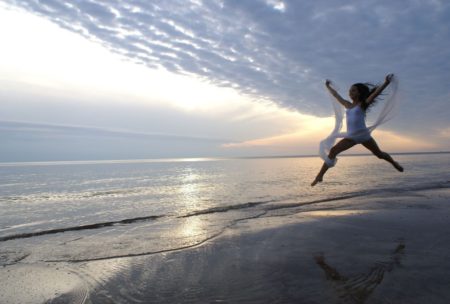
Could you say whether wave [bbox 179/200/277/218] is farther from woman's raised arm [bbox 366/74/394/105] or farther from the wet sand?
woman's raised arm [bbox 366/74/394/105]

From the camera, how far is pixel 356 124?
9.24m

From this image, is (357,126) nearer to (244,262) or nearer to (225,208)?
(244,262)

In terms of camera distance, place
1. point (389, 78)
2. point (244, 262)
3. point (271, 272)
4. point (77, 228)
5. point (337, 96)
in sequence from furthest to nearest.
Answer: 1. point (77, 228)
2. point (337, 96)
3. point (389, 78)
4. point (244, 262)
5. point (271, 272)

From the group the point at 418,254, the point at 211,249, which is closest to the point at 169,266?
the point at 211,249

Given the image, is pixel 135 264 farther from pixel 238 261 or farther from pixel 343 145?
pixel 343 145

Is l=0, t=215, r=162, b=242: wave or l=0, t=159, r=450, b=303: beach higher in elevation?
l=0, t=159, r=450, b=303: beach

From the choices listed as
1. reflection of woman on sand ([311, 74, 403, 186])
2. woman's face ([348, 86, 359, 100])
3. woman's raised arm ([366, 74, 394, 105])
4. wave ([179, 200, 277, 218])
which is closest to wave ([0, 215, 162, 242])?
wave ([179, 200, 277, 218])

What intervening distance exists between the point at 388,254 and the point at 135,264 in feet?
17.1

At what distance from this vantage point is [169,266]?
6.55 m

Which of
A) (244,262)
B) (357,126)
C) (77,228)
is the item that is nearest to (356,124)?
(357,126)

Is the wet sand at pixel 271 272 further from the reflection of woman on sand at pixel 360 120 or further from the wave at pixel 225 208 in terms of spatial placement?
the wave at pixel 225 208

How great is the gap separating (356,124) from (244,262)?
5235 mm

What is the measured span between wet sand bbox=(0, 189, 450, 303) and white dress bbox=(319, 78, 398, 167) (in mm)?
2501

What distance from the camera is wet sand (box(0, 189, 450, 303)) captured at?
16.1 ft
